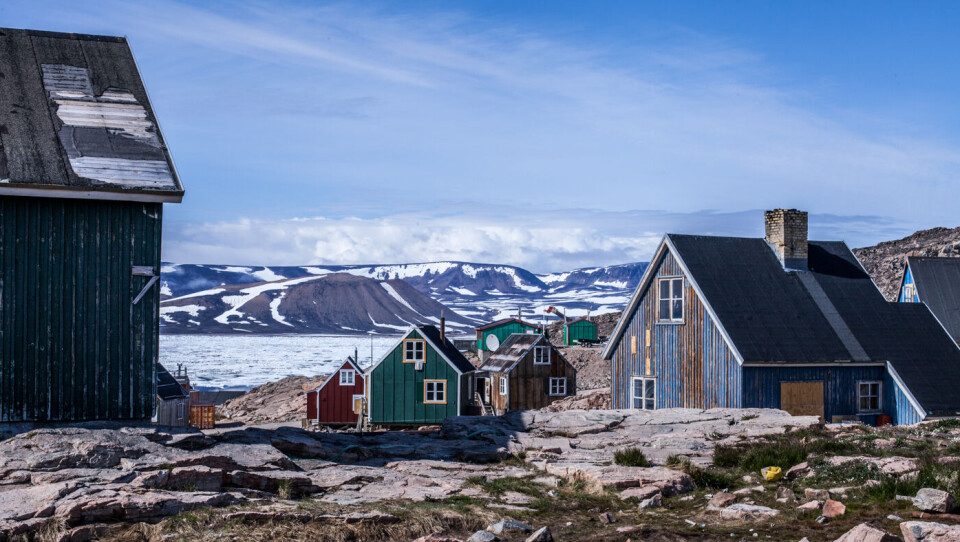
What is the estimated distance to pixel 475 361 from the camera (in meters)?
81.4

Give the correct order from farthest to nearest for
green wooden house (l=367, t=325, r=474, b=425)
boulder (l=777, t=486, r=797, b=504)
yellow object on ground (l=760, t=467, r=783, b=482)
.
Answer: green wooden house (l=367, t=325, r=474, b=425), yellow object on ground (l=760, t=467, r=783, b=482), boulder (l=777, t=486, r=797, b=504)

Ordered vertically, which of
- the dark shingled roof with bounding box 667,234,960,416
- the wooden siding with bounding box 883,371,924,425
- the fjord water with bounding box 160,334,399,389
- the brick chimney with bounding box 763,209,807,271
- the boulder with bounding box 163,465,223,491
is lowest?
the fjord water with bounding box 160,334,399,389

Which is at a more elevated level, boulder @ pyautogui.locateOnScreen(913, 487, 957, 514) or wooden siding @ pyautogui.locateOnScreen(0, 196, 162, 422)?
wooden siding @ pyautogui.locateOnScreen(0, 196, 162, 422)

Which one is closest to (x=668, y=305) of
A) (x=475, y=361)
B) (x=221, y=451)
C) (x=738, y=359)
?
(x=738, y=359)

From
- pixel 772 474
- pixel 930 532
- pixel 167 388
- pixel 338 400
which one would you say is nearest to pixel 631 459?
pixel 772 474

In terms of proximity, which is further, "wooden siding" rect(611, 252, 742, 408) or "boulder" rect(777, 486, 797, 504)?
"wooden siding" rect(611, 252, 742, 408)

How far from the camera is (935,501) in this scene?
35.1 ft

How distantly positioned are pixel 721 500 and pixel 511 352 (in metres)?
35.6

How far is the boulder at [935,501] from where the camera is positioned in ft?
34.8

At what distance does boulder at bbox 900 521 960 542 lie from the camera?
901 centimetres

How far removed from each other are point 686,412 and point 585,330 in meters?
68.3

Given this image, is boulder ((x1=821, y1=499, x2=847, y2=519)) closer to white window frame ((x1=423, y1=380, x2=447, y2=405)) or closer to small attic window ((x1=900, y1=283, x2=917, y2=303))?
small attic window ((x1=900, y1=283, x2=917, y2=303))

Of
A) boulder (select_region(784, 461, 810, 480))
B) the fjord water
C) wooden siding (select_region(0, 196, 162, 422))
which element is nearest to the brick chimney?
boulder (select_region(784, 461, 810, 480))

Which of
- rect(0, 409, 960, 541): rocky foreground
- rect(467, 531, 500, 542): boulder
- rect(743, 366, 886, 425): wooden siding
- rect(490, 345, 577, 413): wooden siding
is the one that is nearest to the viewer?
rect(467, 531, 500, 542): boulder
